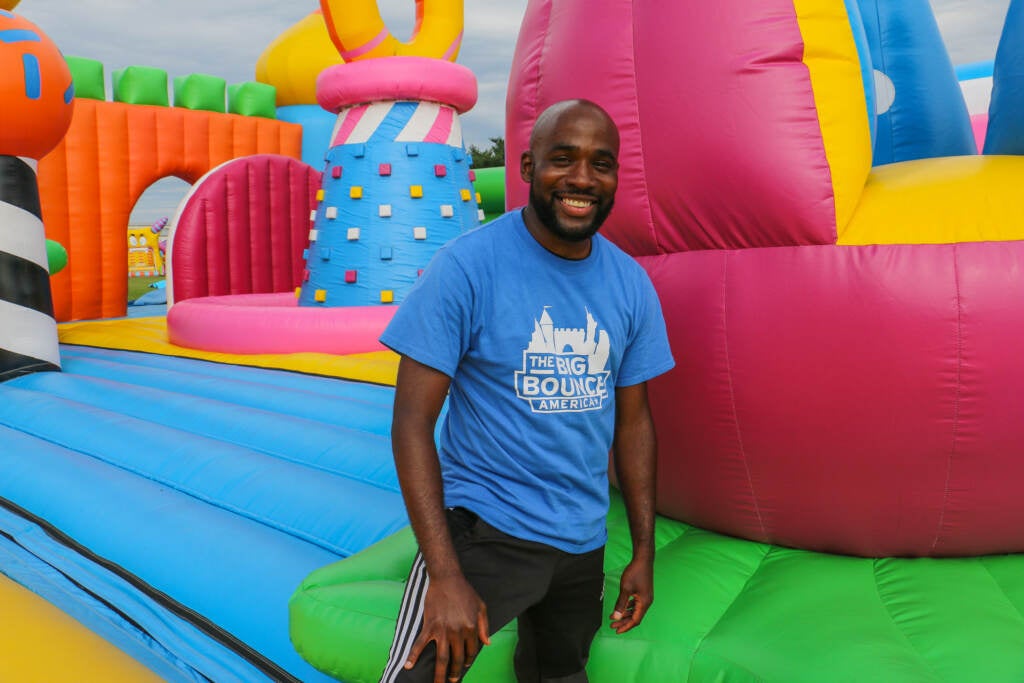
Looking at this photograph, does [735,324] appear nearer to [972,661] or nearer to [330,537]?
[972,661]

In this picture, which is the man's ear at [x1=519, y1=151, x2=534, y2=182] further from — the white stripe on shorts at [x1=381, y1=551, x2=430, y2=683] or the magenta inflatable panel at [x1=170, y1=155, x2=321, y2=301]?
the magenta inflatable panel at [x1=170, y1=155, x2=321, y2=301]

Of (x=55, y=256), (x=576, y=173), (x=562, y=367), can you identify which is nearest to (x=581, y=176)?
(x=576, y=173)

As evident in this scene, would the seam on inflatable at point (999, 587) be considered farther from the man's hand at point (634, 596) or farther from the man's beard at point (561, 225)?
the man's beard at point (561, 225)

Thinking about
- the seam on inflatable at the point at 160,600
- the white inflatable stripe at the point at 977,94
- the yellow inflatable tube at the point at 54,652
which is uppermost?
the white inflatable stripe at the point at 977,94

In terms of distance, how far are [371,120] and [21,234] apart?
1677 mm

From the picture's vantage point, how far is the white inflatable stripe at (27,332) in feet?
10.3

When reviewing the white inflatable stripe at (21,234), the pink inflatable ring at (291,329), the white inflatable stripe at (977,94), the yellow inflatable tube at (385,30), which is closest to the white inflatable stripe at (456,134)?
the yellow inflatable tube at (385,30)

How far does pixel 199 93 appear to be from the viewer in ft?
21.7

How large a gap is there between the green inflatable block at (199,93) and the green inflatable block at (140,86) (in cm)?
18

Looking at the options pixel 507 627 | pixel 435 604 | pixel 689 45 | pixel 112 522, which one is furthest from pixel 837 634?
pixel 112 522

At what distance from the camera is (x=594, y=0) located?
4.46 ft

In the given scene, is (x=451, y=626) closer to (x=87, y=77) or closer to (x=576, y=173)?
(x=576, y=173)

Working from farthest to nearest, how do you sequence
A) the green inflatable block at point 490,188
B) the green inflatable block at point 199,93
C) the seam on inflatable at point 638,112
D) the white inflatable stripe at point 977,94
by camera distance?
the green inflatable block at point 199,93 < the green inflatable block at point 490,188 < the white inflatable stripe at point 977,94 < the seam on inflatable at point 638,112

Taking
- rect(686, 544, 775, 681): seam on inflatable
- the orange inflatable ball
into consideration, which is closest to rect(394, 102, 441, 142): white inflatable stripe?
the orange inflatable ball
